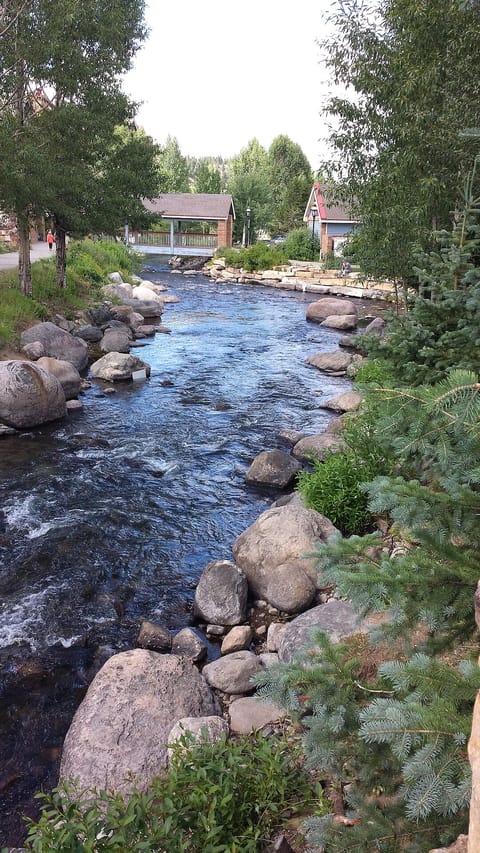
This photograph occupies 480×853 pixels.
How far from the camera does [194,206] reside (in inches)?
2324

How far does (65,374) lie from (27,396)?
6.96 ft

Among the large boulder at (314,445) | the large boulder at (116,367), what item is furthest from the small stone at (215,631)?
the large boulder at (116,367)

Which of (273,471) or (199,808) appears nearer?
(199,808)

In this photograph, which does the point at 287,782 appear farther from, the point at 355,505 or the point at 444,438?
the point at 355,505

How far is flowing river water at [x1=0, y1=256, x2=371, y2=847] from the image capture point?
5891 millimetres

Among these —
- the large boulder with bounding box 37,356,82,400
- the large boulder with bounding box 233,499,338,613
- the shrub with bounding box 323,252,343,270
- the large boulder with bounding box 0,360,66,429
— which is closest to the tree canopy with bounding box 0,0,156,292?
the large boulder with bounding box 37,356,82,400

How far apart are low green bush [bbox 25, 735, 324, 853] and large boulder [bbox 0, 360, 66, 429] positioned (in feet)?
31.0

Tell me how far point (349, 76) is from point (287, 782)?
13.5 m

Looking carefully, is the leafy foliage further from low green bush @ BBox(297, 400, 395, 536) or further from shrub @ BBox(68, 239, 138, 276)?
shrub @ BBox(68, 239, 138, 276)

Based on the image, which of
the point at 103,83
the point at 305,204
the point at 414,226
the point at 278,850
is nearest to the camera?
the point at 278,850

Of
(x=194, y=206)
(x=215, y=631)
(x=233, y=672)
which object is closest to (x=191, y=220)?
(x=194, y=206)

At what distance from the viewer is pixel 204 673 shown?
5969 millimetres

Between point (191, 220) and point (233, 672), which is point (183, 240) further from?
point (233, 672)

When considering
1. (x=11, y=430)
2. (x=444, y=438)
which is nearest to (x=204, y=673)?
(x=444, y=438)
